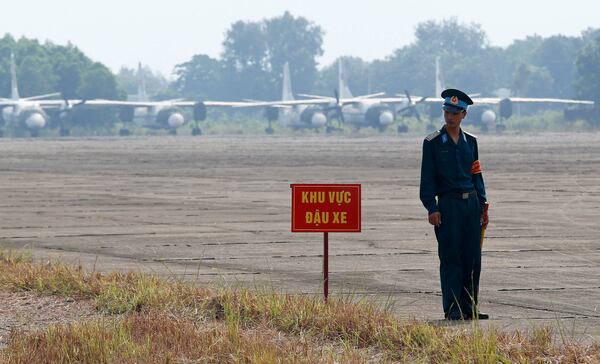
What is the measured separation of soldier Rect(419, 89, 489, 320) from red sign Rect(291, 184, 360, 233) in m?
0.60

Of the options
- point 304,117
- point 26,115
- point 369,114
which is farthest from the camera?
point 304,117

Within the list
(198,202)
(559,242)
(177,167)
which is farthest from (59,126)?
(559,242)

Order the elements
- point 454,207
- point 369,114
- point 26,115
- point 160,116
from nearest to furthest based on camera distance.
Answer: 1. point 454,207
2. point 26,115
3. point 369,114
4. point 160,116

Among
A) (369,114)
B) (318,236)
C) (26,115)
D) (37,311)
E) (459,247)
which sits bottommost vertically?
(369,114)

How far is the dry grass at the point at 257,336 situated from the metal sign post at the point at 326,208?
0.63 meters

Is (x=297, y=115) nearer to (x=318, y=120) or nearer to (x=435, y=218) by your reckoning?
(x=318, y=120)

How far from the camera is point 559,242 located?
19.7m

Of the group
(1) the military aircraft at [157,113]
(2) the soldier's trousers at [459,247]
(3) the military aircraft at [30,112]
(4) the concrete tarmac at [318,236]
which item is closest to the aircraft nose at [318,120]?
(1) the military aircraft at [157,113]

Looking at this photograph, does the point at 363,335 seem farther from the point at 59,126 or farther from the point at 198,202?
the point at 59,126

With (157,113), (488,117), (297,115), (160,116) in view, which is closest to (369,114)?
(488,117)

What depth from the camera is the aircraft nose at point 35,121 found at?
418 feet

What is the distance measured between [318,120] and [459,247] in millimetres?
124328

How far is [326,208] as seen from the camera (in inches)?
481

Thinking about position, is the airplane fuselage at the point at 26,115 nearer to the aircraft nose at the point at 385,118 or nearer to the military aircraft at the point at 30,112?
the military aircraft at the point at 30,112
